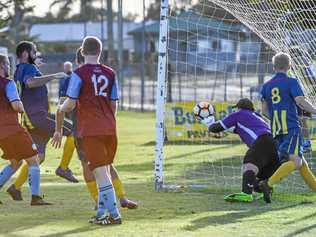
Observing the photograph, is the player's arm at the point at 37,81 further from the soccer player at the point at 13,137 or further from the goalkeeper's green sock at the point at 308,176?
the goalkeeper's green sock at the point at 308,176

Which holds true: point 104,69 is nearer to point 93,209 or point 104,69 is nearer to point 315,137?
point 93,209

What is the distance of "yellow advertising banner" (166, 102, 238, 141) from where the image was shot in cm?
2128

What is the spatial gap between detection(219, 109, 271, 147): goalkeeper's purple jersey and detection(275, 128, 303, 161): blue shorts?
0.28 m

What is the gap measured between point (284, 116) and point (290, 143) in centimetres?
35

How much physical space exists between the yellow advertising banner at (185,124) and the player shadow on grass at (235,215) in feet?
36.9

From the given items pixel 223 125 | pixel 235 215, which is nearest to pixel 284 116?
pixel 223 125

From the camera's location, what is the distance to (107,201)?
335 inches

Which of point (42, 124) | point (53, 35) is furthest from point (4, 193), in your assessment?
point (53, 35)

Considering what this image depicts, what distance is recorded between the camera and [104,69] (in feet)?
28.1

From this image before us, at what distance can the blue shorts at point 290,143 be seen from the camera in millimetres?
10438

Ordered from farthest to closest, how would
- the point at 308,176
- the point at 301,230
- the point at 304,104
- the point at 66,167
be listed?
the point at 66,167 → the point at 308,176 → the point at 304,104 → the point at 301,230

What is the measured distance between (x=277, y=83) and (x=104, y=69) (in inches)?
109

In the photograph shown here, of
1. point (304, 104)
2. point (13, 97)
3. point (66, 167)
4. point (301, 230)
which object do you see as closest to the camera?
point (301, 230)

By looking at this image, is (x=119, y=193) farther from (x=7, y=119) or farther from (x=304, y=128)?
(x=304, y=128)
